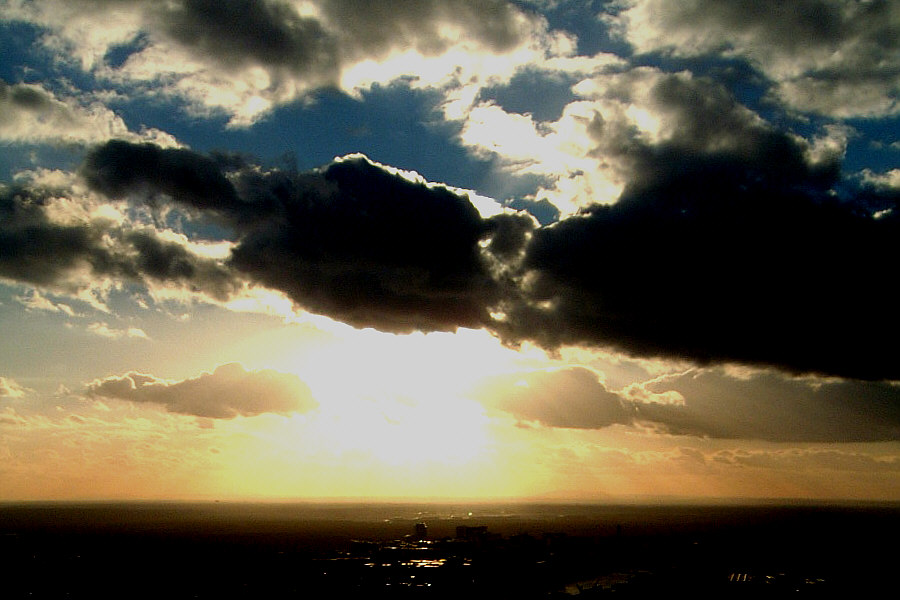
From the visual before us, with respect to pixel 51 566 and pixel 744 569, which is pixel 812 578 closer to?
pixel 744 569

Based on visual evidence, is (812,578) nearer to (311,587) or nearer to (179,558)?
(311,587)

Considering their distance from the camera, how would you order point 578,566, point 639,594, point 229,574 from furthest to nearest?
point 578,566 → point 229,574 → point 639,594

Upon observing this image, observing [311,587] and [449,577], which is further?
[449,577]

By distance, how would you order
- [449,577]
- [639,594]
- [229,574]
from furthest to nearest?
[229,574] → [449,577] → [639,594]

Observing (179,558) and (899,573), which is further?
(179,558)

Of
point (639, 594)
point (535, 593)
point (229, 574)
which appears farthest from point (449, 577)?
point (229, 574)

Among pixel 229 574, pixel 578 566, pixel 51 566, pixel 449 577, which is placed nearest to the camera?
pixel 449 577

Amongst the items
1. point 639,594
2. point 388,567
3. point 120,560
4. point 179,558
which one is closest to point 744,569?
point 639,594
